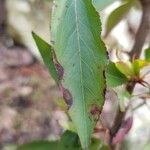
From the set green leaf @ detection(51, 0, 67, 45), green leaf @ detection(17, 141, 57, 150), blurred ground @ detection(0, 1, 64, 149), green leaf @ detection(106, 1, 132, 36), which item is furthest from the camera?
blurred ground @ detection(0, 1, 64, 149)

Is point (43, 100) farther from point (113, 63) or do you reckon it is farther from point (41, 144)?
point (113, 63)

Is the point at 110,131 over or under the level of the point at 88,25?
under

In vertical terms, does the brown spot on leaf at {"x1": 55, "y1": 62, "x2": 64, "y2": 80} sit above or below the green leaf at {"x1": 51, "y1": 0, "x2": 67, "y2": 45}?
below

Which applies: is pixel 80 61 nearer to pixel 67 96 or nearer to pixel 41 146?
pixel 67 96

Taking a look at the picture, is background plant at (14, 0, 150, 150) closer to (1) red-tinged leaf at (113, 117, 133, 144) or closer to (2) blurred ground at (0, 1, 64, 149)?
(1) red-tinged leaf at (113, 117, 133, 144)

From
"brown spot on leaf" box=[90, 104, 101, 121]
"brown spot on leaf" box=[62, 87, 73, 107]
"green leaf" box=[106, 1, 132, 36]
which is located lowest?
"green leaf" box=[106, 1, 132, 36]

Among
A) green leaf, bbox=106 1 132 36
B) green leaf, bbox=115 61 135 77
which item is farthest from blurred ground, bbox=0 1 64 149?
green leaf, bbox=115 61 135 77

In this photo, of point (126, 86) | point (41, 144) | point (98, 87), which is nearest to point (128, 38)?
point (41, 144)
